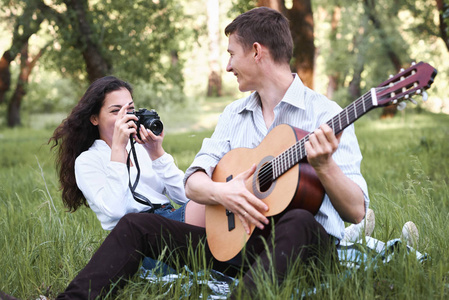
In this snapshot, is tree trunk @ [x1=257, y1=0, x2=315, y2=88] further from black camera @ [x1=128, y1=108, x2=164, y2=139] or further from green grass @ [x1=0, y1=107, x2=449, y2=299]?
black camera @ [x1=128, y1=108, x2=164, y2=139]

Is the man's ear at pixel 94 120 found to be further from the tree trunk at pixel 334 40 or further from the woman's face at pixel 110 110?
the tree trunk at pixel 334 40

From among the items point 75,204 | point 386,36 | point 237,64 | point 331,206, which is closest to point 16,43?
point 75,204

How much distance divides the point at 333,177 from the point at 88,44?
27.3ft

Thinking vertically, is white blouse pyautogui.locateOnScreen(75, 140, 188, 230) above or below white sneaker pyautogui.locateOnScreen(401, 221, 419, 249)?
above

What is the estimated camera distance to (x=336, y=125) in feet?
7.26

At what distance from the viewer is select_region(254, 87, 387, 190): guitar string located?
2.12 metres

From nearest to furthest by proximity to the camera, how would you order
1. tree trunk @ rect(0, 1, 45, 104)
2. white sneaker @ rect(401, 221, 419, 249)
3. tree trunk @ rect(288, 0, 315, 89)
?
white sneaker @ rect(401, 221, 419, 249) < tree trunk @ rect(288, 0, 315, 89) < tree trunk @ rect(0, 1, 45, 104)

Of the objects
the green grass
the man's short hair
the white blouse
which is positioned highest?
the man's short hair

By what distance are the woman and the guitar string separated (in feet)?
2.38

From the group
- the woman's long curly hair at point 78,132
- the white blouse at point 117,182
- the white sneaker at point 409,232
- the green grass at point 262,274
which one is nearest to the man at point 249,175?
the green grass at point 262,274

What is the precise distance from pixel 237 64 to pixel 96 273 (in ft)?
4.41

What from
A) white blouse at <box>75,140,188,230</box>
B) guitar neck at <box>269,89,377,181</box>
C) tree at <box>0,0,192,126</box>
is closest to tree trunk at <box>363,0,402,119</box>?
tree at <box>0,0,192,126</box>

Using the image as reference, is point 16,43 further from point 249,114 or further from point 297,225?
point 297,225

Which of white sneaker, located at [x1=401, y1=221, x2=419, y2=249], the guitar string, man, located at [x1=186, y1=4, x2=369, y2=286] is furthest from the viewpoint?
white sneaker, located at [x1=401, y1=221, x2=419, y2=249]
